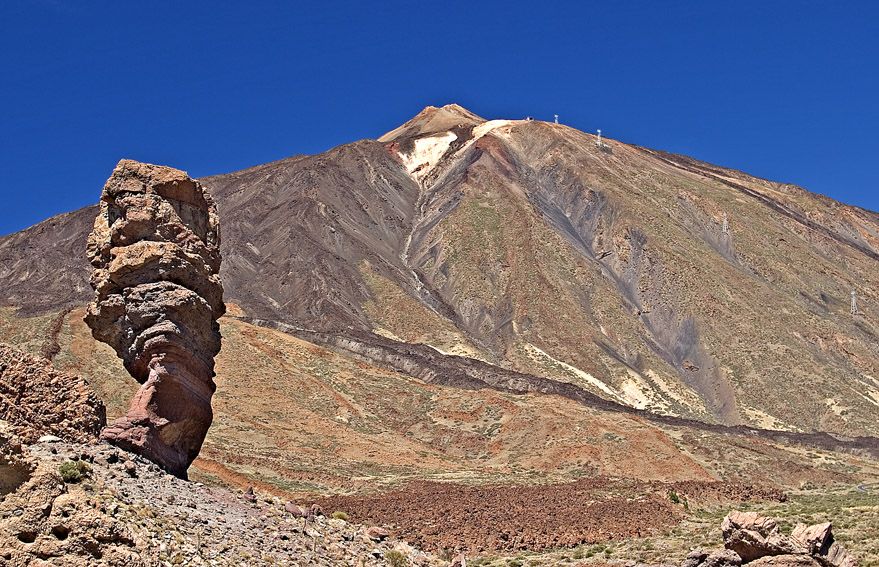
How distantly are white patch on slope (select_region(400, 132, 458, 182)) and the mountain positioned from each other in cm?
40

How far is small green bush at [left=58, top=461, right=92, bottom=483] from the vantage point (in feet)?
49.2

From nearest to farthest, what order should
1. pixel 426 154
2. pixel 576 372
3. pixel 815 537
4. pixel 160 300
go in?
1. pixel 815 537
2. pixel 160 300
3. pixel 576 372
4. pixel 426 154

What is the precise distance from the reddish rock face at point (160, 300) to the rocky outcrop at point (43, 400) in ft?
7.86

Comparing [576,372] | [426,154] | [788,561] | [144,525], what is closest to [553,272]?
[576,372]

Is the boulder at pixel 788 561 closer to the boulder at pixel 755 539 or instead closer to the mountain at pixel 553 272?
the boulder at pixel 755 539

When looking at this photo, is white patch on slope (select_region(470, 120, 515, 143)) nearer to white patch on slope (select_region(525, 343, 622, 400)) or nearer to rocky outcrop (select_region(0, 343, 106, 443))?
white patch on slope (select_region(525, 343, 622, 400))

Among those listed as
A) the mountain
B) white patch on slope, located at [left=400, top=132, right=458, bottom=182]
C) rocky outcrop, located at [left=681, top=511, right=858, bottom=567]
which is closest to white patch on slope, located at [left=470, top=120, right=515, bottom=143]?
the mountain

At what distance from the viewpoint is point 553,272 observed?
11219 centimetres

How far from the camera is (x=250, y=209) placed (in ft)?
425

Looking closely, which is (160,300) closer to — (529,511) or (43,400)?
(43,400)

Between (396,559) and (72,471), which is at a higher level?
(396,559)

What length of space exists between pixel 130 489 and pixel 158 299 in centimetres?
602

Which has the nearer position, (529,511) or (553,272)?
(529,511)

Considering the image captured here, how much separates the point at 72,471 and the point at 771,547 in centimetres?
1016
